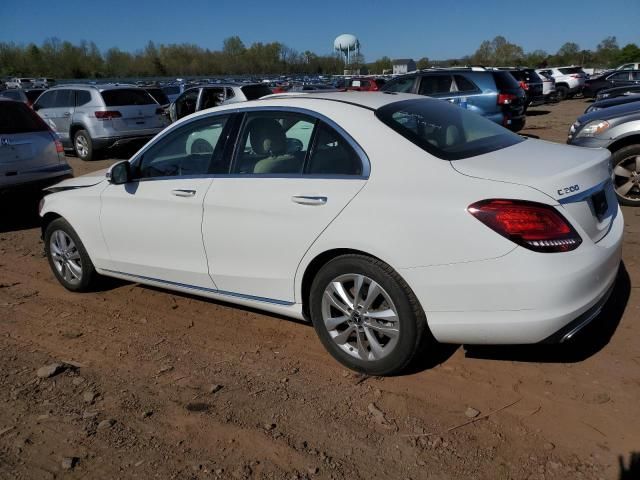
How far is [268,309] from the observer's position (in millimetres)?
3699

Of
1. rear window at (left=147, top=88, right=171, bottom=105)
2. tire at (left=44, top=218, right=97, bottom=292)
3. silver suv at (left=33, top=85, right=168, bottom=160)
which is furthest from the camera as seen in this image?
rear window at (left=147, top=88, right=171, bottom=105)

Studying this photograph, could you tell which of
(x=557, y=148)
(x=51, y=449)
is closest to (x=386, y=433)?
(x=51, y=449)

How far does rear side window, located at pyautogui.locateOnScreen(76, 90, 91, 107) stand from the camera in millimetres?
13040

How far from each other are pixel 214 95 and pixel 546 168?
12.3 meters

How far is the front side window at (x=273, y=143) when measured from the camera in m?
3.54

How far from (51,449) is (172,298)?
2.04m

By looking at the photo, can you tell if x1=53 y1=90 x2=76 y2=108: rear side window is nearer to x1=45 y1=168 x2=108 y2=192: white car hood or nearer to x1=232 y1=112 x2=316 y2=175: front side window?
x1=45 y1=168 x2=108 y2=192: white car hood

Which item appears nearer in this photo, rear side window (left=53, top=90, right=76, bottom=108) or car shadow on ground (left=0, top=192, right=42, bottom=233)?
car shadow on ground (left=0, top=192, right=42, bottom=233)

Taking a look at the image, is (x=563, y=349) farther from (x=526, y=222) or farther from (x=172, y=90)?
(x=172, y=90)

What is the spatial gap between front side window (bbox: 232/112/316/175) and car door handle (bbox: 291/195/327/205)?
21 cm

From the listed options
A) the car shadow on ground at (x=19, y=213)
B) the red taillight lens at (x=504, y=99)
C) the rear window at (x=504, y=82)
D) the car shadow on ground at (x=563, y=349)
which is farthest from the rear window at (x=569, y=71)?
the car shadow on ground at (x=563, y=349)

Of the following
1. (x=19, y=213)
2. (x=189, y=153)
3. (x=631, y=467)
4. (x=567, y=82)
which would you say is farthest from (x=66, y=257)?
(x=567, y=82)

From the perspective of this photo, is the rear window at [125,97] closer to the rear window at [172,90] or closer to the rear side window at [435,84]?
the rear side window at [435,84]

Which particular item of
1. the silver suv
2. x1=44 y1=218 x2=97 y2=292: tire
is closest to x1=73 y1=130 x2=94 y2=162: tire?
the silver suv
